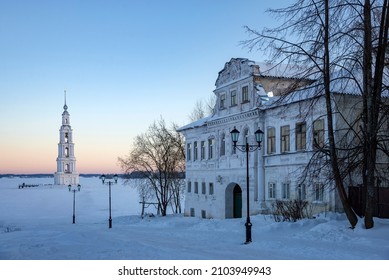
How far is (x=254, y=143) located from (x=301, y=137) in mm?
Result: 4152

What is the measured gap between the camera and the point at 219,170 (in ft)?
114

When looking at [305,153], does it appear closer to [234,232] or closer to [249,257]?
[234,232]

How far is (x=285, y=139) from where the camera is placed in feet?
91.6

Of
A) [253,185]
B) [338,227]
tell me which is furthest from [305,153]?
[338,227]

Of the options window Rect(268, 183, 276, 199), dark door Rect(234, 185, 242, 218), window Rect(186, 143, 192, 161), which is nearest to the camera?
window Rect(268, 183, 276, 199)

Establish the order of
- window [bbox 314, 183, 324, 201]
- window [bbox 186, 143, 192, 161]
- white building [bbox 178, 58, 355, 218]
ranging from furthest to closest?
window [bbox 186, 143, 192, 161] → white building [bbox 178, 58, 355, 218] → window [bbox 314, 183, 324, 201]

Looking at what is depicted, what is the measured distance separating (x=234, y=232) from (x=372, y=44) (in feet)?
35.7

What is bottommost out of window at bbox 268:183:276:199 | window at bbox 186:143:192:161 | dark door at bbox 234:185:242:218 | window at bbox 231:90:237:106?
dark door at bbox 234:185:242:218

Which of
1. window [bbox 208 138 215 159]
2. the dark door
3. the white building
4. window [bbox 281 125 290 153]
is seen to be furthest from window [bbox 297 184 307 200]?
window [bbox 208 138 215 159]

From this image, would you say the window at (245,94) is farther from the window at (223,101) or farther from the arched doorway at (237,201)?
the arched doorway at (237,201)

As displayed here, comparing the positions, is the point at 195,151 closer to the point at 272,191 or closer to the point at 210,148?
the point at 210,148

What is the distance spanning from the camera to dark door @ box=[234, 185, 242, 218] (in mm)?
33562

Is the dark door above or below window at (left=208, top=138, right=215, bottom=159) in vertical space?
below

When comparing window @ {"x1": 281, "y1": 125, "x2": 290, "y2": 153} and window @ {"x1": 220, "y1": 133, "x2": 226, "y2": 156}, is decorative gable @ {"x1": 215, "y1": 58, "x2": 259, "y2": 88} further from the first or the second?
→ window @ {"x1": 281, "y1": 125, "x2": 290, "y2": 153}
